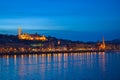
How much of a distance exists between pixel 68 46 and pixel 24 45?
14839 mm

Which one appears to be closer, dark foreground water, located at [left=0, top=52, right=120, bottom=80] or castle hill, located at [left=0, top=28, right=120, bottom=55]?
dark foreground water, located at [left=0, top=52, right=120, bottom=80]

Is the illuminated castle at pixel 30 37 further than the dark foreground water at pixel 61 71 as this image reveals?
Yes

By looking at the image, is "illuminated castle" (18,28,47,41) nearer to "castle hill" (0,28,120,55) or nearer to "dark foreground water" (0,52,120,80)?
"castle hill" (0,28,120,55)

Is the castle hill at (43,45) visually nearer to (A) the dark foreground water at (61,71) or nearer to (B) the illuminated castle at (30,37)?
(B) the illuminated castle at (30,37)

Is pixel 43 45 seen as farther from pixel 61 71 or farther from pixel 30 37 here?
pixel 61 71

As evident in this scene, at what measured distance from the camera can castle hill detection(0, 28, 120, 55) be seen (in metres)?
79.7

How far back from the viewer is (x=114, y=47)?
104 meters

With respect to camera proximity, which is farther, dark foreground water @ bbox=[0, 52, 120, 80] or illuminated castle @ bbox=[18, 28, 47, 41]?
illuminated castle @ bbox=[18, 28, 47, 41]

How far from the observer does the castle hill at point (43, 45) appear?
79650 millimetres

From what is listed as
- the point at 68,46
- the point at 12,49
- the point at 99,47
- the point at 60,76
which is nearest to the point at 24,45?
the point at 12,49

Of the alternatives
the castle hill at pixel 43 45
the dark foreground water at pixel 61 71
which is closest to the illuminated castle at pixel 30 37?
the castle hill at pixel 43 45

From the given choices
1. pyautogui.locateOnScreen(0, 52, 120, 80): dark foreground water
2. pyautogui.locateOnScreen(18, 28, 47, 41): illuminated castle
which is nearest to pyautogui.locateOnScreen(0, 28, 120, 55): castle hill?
pyautogui.locateOnScreen(18, 28, 47, 41): illuminated castle

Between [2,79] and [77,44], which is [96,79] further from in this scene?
[77,44]

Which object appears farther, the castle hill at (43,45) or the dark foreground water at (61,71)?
the castle hill at (43,45)
